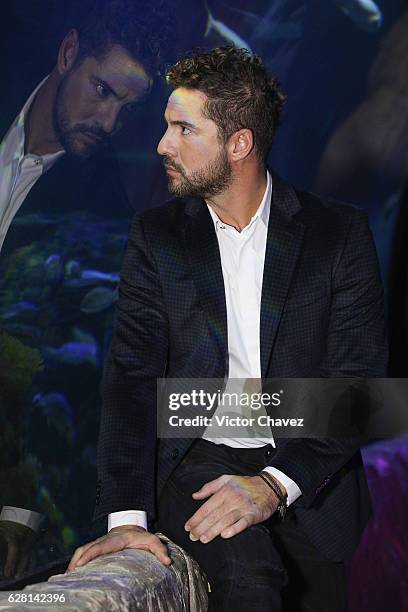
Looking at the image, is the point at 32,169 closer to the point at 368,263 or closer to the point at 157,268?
the point at 157,268

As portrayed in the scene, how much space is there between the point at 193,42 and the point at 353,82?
84 centimetres

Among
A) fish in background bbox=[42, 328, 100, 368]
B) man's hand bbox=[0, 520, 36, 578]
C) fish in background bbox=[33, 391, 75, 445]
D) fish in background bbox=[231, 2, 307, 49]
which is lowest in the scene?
man's hand bbox=[0, 520, 36, 578]

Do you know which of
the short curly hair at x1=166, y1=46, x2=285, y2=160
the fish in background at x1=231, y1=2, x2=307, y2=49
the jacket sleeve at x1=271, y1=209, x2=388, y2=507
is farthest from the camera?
the fish in background at x1=231, y1=2, x2=307, y2=49

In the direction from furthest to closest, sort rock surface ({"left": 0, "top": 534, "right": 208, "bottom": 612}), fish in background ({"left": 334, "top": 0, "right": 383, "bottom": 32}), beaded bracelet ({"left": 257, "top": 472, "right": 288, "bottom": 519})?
fish in background ({"left": 334, "top": 0, "right": 383, "bottom": 32}), beaded bracelet ({"left": 257, "top": 472, "right": 288, "bottom": 519}), rock surface ({"left": 0, "top": 534, "right": 208, "bottom": 612})

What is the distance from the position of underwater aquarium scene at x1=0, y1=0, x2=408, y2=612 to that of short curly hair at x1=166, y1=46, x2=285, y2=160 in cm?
120

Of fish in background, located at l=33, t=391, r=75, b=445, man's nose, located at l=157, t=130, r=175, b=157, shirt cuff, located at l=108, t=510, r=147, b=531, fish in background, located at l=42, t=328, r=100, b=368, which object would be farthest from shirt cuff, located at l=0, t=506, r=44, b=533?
man's nose, located at l=157, t=130, r=175, b=157

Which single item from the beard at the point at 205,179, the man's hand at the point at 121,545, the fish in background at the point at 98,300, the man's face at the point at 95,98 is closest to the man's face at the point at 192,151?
the beard at the point at 205,179

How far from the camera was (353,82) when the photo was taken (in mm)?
4367

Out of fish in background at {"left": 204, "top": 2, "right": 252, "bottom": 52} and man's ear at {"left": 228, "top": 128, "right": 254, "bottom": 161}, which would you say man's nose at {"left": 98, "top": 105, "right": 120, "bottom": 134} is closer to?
fish in background at {"left": 204, "top": 2, "right": 252, "bottom": 52}

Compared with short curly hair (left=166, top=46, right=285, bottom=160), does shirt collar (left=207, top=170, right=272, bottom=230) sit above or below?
below

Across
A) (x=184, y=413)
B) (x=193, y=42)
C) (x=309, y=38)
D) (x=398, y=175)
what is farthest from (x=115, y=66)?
(x=184, y=413)

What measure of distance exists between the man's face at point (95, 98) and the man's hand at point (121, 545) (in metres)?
2.06

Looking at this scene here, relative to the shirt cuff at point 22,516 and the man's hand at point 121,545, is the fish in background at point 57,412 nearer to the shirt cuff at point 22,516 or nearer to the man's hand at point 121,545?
the shirt cuff at point 22,516

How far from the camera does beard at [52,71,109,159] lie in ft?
12.2
